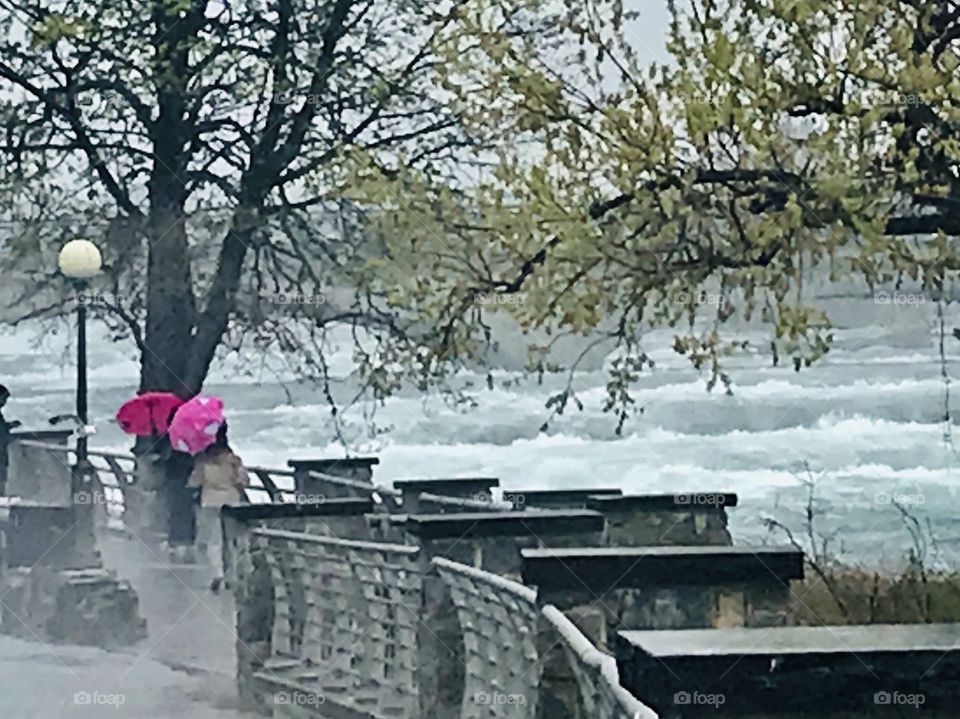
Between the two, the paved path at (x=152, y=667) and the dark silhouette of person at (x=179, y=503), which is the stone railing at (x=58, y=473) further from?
the paved path at (x=152, y=667)

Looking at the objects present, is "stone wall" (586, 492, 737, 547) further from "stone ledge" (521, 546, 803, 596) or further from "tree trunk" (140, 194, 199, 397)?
"tree trunk" (140, 194, 199, 397)

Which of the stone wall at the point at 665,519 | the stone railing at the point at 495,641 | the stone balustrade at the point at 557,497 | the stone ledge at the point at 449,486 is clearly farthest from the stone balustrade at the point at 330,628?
the stone ledge at the point at 449,486

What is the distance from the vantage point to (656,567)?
811 centimetres

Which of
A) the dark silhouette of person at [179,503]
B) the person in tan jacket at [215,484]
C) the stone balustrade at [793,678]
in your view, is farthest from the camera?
the dark silhouette of person at [179,503]

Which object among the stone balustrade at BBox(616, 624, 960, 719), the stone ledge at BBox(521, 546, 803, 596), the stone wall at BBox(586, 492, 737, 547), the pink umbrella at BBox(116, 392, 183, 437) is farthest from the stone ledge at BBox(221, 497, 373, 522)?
the stone balustrade at BBox(616, 624, 960, 719)

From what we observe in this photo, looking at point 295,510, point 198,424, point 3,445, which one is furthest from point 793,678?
point 3,445

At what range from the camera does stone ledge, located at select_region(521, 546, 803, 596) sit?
26.3 feet

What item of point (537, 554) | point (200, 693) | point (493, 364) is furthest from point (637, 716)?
point (493, 364)

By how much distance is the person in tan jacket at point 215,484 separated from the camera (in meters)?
21.7

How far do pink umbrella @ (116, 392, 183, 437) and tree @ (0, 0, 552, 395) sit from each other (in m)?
1.09

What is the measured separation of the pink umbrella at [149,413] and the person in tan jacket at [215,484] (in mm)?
1669

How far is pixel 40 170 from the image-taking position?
2509 cm

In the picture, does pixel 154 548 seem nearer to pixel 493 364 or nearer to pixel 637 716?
pixel 493 364

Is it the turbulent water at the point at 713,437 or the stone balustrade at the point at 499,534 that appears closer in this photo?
the stone balustrade at the point at 499,534
